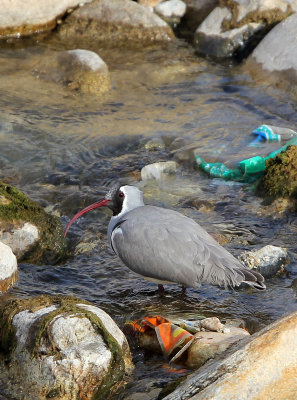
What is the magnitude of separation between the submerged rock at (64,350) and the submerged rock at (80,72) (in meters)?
5.90

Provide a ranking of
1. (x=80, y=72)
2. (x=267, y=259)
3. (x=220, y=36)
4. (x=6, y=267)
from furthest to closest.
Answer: (x=220, y=36)
(x=80, y=72)
(x=267, y=259)
(x=6, y=267)

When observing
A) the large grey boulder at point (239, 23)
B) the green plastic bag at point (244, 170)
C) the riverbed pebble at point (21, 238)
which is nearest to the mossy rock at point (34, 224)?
the riverbed pebble at point (21, 238)

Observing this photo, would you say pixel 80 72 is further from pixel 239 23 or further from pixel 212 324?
pixel 212 324

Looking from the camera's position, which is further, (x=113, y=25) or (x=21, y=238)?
(x=113, y=25)

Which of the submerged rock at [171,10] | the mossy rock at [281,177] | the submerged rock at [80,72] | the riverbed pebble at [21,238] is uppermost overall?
the submerged rock at [171,10]

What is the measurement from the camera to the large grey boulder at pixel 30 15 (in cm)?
1188

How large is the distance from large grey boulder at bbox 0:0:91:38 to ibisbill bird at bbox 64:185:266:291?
6714mm

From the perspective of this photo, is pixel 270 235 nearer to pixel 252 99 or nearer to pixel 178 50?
pixel 252 99

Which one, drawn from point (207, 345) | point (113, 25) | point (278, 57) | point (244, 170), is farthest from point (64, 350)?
point (113, 25)

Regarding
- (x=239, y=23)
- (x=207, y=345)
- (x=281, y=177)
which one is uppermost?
(x=239, y=23)

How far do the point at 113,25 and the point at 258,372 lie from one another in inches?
363

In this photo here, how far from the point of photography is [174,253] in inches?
242

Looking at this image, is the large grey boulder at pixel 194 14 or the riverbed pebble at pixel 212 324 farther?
Result: the large grey boulder at pixel 194 14

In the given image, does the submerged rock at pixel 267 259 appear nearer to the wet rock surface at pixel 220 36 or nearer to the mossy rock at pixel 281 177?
the mossy rock at pixel 281 177
